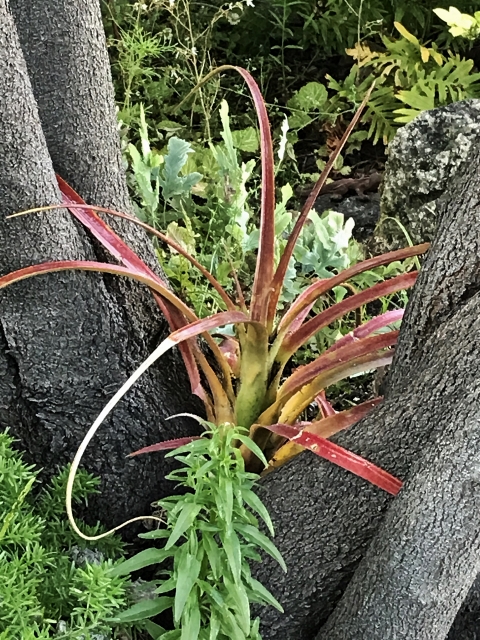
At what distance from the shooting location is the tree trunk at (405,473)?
2.68 feet

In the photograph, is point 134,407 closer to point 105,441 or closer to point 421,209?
point 105,441

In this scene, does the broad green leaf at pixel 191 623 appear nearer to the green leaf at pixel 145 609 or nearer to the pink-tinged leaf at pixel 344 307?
the green leaf at pixel 145 609

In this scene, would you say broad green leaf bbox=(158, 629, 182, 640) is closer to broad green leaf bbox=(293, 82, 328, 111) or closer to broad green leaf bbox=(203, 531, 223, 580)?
broad green leaf bbox=(203, 531, 223, 580)

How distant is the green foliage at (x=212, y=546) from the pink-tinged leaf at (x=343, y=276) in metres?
0.37

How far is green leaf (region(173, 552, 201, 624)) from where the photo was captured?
2.42 feet

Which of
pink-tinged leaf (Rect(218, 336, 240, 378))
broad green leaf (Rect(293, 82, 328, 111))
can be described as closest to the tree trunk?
pink-tinged leaf (Rect(218, 336, 240, 378))

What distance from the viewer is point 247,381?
1093mm

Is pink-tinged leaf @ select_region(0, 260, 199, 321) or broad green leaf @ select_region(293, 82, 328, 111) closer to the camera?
pink-tinged leaf @ select_region(0, 260, 199, 321)

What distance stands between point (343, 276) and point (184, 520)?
0.47 m

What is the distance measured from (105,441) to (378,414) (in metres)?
0.40

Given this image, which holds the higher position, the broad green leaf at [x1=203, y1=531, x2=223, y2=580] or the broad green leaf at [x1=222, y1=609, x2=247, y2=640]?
the broad green leaf at [x1=203, y1=531, x2=223, y2=580]

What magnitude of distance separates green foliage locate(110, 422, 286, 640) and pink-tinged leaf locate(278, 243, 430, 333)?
0.37 metres

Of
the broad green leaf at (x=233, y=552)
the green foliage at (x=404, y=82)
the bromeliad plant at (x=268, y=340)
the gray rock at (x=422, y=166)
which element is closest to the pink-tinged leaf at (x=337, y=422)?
the bromeliad plant at (x=268, y=340)

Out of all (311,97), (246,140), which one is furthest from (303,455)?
(311,97)
